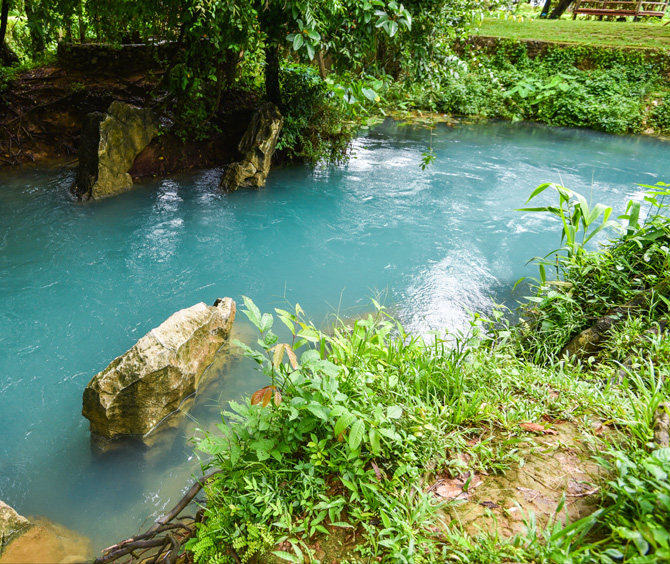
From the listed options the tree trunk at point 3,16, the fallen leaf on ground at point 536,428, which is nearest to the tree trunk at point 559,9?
the tree trunk at point 3,16

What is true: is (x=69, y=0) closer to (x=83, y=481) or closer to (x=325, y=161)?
(x=325, y=161)

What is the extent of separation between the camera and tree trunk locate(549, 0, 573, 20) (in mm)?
19172

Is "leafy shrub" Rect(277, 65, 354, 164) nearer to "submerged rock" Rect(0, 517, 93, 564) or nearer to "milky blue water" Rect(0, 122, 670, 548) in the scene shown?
"milky blue water" Rect(0, 122, 670, 548)

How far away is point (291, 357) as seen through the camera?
2303 millimetres

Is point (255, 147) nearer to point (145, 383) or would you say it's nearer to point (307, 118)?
point (307, 118)

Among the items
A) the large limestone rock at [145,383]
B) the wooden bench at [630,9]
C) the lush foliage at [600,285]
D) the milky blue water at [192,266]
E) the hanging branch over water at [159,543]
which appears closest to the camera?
the hanging branch over water at [159,543]

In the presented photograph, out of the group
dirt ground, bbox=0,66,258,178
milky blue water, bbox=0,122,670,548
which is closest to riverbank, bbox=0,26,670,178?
dirt ground, bbox=0,66,258,178

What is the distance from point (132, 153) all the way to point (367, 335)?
19.0ft

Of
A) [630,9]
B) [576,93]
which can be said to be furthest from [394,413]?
[630,9]

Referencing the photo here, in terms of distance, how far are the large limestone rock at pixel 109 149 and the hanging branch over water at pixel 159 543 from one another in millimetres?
5526

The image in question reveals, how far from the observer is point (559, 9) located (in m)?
19.5

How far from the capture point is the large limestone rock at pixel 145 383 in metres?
3.02

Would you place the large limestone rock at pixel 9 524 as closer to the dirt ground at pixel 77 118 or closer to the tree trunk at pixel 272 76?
the dirt ground at pixel 77 118

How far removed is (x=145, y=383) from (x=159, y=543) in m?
1.22
